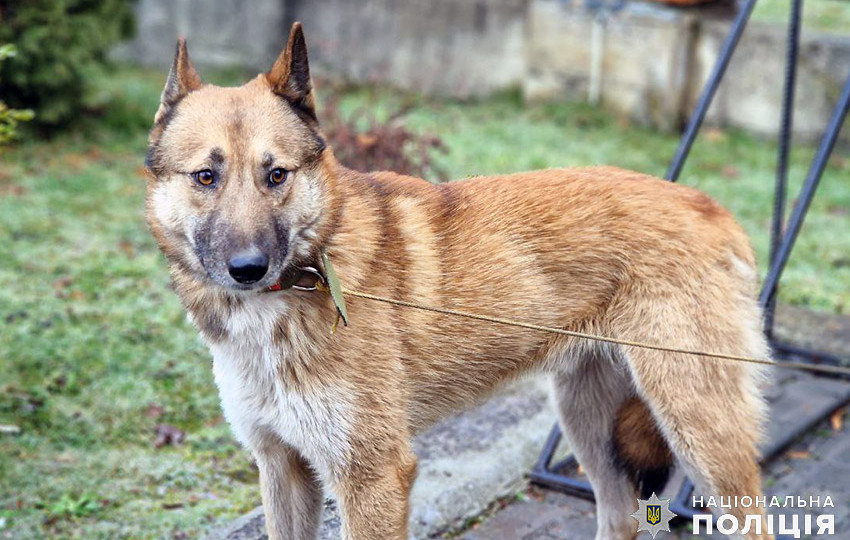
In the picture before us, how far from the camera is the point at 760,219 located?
8.06m

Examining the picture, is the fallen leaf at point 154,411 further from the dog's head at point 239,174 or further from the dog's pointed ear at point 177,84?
the dog's pointed ear at point 177,84

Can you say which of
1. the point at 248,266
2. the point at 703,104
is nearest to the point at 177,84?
the point at 248,266

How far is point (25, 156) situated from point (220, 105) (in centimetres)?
624

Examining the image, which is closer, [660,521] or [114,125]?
[660,521]

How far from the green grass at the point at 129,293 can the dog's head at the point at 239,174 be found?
1.61 metres

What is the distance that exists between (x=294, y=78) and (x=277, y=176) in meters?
0.35

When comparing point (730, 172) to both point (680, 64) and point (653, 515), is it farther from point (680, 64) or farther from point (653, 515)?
point (653, 515)

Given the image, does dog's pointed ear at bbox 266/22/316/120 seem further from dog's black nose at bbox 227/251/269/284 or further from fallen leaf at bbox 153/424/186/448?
fallen leaf at bbox 153/424/186/448

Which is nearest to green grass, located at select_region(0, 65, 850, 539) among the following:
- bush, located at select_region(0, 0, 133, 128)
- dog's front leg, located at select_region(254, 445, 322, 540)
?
bush, located at select_region(0, 0, 133, 128)

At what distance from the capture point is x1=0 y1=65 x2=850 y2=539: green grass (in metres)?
4.59

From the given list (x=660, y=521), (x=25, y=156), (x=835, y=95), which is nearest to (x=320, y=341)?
(x=660, y=521)

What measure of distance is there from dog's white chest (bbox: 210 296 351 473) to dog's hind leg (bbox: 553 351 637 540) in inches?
41.4

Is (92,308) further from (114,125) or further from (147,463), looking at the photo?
(114,125)

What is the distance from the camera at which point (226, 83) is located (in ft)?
35.7
